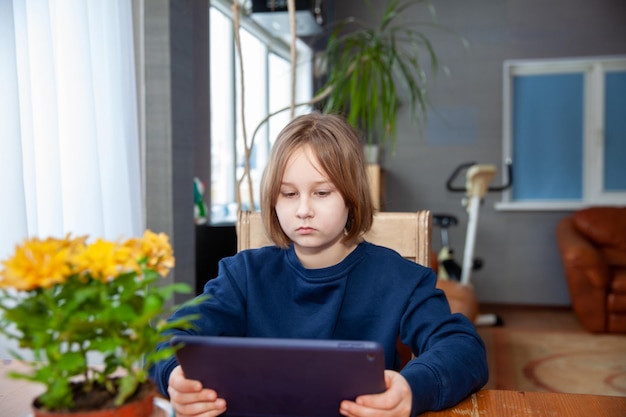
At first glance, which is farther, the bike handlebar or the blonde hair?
the bike handlebar

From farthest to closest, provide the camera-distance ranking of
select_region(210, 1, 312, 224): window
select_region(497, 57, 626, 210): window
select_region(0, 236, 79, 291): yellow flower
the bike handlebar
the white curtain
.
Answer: select_region(497, 57, 626, 210): window → the bike handlebar → select_region(210, 1, 312, 224): window → the white curtain → select_region(0, 236, 79, 291): yellow flower

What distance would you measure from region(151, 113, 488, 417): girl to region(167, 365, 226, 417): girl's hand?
0.23m

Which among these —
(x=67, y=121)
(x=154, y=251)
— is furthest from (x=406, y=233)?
(x=67, y=121)

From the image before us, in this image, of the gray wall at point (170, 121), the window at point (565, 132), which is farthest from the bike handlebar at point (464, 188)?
the gray wall at point (170, 121)

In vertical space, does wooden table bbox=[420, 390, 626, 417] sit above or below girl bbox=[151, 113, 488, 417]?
below

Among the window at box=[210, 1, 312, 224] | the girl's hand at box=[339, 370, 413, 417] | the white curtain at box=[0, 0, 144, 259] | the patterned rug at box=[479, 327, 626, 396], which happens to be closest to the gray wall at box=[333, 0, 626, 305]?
the patterned rug at box=[479, 327, 626, 396]

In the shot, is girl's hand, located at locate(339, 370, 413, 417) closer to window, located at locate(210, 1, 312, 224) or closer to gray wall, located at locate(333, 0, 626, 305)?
window, located at locate(210, 1, 312, 224)

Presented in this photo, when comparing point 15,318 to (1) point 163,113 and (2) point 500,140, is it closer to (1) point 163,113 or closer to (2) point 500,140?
(1) point 163,113

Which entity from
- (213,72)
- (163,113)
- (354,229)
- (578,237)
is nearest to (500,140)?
(578,237)

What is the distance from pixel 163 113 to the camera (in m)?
2.10

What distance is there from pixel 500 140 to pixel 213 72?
9.00ft

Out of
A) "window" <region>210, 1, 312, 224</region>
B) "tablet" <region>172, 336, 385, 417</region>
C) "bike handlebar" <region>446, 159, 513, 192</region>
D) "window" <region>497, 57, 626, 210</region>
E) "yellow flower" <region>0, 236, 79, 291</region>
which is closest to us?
"yellow flower" <region>0, 236, 79, 291</region>

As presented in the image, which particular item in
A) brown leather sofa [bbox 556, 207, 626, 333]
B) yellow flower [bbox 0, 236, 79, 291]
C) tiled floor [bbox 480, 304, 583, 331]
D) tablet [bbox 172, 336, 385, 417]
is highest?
yellow flower [bbox 0, 236, 79, 291]

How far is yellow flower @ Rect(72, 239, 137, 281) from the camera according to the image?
1.40ft
